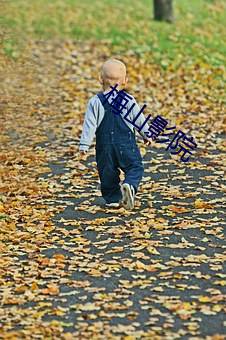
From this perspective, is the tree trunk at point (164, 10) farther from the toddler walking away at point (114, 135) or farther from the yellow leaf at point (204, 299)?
the yellow leaf at point (204, 299)

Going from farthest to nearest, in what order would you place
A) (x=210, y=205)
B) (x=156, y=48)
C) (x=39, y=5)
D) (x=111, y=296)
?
1. (x=39, y=5)
2. (x=156, y=48)
3. (x=210, y=205)
4. (x=111, y=296)

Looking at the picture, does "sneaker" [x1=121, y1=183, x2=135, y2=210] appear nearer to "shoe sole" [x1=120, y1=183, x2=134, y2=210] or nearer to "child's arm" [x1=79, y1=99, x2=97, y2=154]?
"shoe sole" [x1=120, y1=183, x2=134, y2=210]

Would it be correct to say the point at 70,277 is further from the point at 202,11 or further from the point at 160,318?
the point at 202,11

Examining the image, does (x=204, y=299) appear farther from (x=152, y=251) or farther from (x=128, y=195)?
(x=128, y=195)

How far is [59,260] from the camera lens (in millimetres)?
6285

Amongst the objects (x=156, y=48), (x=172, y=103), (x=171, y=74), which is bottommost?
(x=172, y=103)

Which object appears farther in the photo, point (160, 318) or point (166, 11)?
point (166, 11)

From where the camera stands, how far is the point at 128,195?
7367mm

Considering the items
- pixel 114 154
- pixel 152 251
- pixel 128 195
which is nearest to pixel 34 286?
pixel 152 251

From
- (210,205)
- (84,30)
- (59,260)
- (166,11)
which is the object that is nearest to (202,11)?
(166,11)

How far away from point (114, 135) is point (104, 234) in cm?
112

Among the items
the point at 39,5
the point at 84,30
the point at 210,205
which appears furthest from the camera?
the point at 39,5

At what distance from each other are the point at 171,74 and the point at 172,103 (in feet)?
5.52

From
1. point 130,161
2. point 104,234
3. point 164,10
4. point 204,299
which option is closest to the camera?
point 204,299
